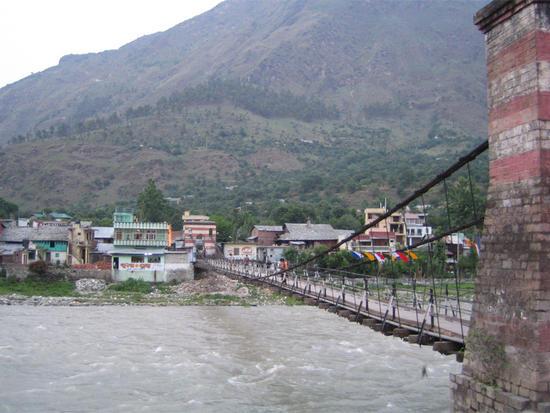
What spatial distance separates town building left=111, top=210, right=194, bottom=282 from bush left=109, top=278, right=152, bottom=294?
0.83 meters

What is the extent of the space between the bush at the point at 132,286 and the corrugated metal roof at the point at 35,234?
696 centimetres

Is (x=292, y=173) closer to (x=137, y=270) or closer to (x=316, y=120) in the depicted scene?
(x=316, y=120)

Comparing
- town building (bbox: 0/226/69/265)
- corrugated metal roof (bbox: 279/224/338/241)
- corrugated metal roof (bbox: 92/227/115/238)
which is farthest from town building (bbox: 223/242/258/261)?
town building (bbox: 0/226/69/265)

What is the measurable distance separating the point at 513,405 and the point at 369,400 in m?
7.19

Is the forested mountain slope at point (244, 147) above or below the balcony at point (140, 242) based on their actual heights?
above

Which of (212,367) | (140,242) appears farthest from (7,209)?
(212,367)

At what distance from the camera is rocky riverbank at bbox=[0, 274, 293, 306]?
32812 millimetres

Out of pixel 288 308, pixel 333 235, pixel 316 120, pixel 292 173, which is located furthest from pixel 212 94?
pixel 288 308

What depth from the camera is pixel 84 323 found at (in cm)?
2547

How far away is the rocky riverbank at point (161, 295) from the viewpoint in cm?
3281

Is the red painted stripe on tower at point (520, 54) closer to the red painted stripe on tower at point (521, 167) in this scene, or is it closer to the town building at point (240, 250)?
the red painted stripe on tower at point (521, 167)

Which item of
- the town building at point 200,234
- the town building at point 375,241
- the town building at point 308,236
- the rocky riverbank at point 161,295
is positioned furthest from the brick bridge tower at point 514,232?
the town building at point 200,234

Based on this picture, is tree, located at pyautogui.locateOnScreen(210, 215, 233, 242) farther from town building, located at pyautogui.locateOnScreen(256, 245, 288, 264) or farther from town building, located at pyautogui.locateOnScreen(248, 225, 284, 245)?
town building, located at pyautogui.locateOnScreen(256, 245, 288, 264)

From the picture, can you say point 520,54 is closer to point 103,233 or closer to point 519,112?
point 519,112
